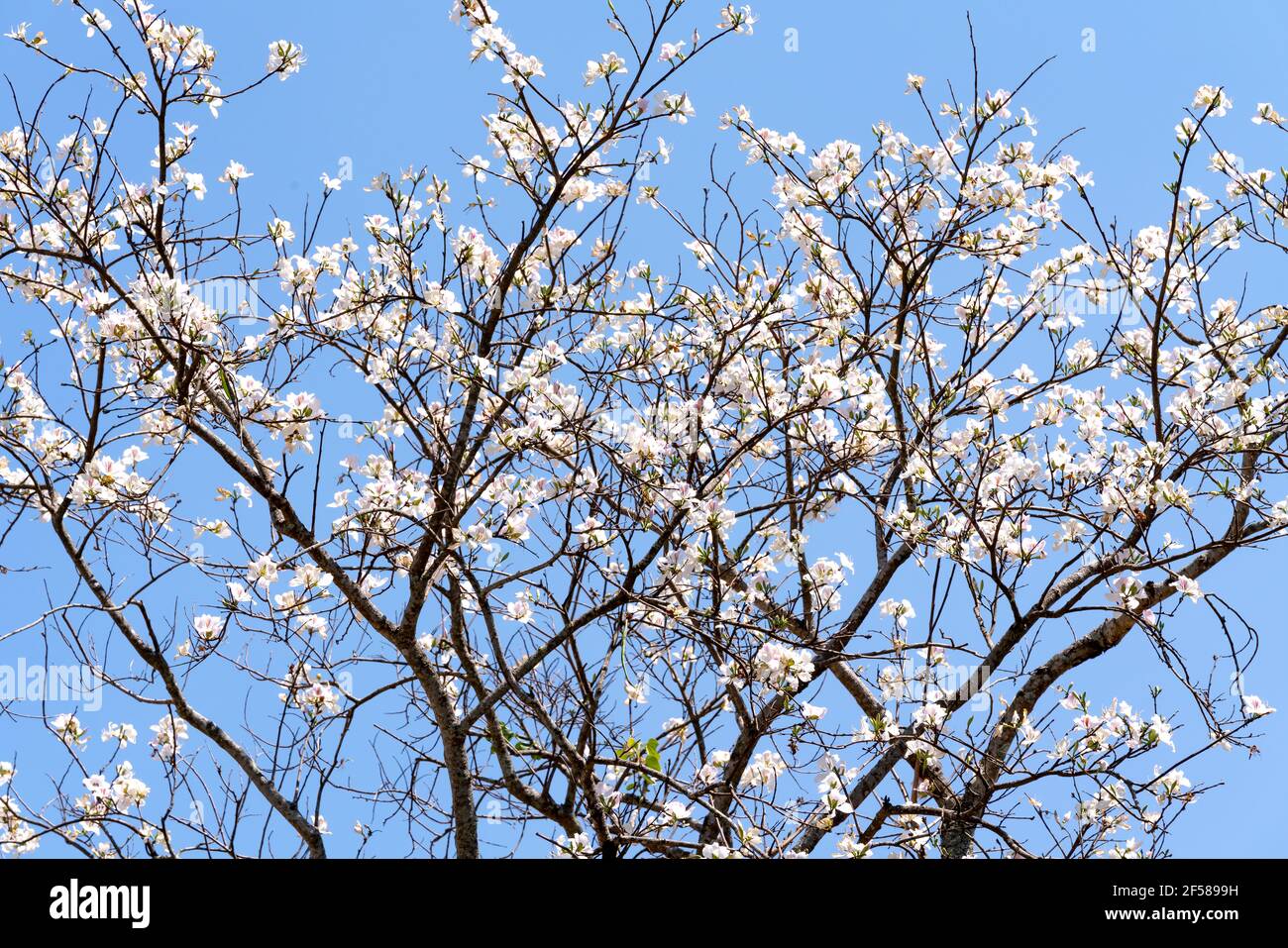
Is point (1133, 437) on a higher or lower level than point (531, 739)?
higher

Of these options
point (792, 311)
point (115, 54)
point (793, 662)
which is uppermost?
point (115, 54)

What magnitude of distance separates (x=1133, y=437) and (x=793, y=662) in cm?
212

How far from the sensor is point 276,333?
384 cm

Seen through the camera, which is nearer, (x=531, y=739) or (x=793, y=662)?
(x=793, y=662)
